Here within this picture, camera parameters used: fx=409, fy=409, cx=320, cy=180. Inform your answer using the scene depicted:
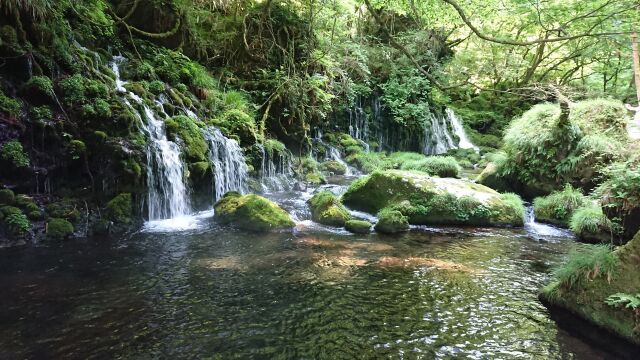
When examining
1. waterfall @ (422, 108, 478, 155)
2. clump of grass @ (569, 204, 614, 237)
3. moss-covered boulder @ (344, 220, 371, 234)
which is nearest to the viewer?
clump of grass @ (569, 204, 614, 237)

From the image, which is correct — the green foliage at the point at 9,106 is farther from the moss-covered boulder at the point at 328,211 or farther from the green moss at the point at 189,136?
the moss-covered boulder at the point at 328,211

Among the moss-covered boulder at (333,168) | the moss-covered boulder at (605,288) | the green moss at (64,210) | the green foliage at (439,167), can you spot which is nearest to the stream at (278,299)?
the moss-covered boulder at (605,288)

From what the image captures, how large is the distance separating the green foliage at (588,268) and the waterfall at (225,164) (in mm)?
8455

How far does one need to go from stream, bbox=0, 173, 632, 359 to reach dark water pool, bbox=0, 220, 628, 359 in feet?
0.06

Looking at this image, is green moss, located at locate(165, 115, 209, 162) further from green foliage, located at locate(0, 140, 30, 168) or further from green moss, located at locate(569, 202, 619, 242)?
green moss, located at locate(569, 202, 619, 242)

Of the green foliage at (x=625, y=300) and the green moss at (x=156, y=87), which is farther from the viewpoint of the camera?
the green moss at (x=156, y=87)

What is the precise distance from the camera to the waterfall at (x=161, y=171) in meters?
9.38

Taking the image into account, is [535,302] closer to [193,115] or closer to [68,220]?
[68,220]

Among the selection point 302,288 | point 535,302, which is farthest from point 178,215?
point 535,302

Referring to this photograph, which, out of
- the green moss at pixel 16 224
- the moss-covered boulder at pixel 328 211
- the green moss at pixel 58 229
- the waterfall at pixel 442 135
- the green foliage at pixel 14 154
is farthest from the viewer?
the waterfall at pixel 442 135

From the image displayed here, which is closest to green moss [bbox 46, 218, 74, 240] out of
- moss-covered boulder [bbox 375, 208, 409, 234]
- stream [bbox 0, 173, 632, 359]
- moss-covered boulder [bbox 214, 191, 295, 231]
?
stream [bbox 0, 173, 632, 359]

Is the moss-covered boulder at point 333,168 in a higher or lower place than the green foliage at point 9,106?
lower

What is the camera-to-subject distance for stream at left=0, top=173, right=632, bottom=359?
4199mm

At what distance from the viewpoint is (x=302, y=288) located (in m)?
5.76
